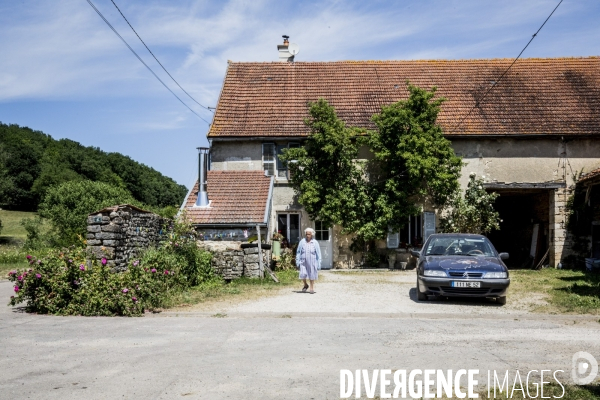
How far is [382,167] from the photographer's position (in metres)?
22.8

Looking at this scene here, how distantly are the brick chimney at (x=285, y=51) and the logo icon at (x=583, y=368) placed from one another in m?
22.5

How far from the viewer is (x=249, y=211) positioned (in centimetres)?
2000

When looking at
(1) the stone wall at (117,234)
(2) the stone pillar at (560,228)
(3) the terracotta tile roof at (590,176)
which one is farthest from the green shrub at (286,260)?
(3) the terracotta tile roof at (590,176)

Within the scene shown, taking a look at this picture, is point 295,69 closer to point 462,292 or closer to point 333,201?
point 333,201

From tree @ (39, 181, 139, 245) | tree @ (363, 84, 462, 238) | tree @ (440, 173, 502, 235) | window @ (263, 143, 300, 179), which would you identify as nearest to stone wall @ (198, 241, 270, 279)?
tree @ (363, 84, 462, 238)

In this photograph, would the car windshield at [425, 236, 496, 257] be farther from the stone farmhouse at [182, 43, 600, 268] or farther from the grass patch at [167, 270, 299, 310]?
the stone farmhouse at [182, 43, 600, 268]

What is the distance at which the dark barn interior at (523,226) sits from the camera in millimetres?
23594

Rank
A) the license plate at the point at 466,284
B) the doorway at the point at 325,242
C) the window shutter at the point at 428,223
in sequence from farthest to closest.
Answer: the doorway at the point at 325,242 < the window shutter at the point at 428,223 < the license plate at the point at 466,284

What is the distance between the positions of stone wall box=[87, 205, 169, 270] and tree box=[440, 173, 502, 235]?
12457 mm

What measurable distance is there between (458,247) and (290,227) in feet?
35.1

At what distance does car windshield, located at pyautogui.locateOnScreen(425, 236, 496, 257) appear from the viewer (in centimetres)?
1312

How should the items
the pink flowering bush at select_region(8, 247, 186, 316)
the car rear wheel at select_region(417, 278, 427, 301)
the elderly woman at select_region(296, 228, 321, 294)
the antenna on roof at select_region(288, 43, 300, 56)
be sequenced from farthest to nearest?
the antenna on roof at select_region(288, 43, 300, 56), the elderly woman at select_region(296, 228, 321, 294), the car rear wheel at select_region(417, 278, 427, 301), the pink flowering bush at select_region(8, 247, 186, 316)

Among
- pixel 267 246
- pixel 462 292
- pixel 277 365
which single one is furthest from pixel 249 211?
pixel 277 365

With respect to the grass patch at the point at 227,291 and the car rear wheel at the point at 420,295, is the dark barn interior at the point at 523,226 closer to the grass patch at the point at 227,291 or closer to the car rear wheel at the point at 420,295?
the car rear wheel at the point at 420,295
